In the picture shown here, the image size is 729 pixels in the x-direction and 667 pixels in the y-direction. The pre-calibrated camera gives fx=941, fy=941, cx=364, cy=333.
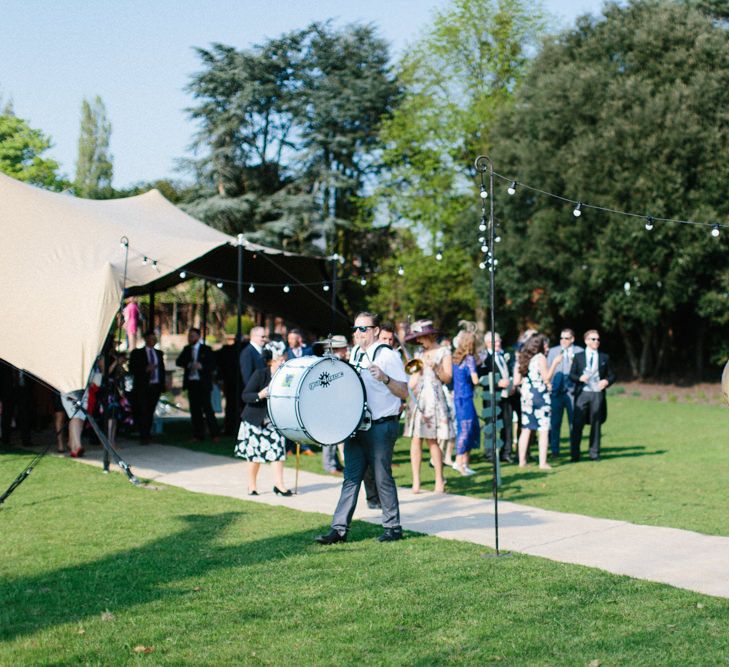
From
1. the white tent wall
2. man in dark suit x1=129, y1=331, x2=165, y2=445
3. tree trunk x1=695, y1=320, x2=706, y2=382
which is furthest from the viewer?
tree trunk x1=695, y1=320, x2=706, y2=382

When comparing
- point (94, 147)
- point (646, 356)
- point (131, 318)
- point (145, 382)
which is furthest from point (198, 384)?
point (94, 147)

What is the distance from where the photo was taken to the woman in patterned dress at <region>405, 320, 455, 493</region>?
36.6 ft

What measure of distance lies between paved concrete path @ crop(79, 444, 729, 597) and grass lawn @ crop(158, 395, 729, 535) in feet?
1.85

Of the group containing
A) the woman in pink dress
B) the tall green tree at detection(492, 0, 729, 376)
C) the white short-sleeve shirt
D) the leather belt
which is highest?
the tall green tree at detection(492, 0, 729, 376)

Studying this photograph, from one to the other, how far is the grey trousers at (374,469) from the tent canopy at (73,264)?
17.9 ft

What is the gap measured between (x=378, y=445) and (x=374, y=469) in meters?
0.22

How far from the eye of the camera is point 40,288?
1355 cm

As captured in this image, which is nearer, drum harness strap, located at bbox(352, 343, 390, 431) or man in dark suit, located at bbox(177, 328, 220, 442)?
drum harness strap, located at bbox(352, 343, 390, 431)

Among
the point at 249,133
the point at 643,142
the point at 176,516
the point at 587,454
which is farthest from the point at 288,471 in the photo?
the point at 249,133

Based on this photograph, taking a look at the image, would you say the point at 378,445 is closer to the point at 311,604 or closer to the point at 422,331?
the point at 311,604

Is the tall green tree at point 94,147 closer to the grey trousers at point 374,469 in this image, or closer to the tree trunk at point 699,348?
the tree trunk at point 699,348

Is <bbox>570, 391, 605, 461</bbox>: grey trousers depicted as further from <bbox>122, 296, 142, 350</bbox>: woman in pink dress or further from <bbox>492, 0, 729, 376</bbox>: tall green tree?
<bbox>492, 0, 729, 376</bbox>: tall green tree

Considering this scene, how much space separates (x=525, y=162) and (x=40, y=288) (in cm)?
2257

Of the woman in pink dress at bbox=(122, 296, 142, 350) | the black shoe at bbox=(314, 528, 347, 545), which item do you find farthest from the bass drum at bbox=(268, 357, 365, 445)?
the woman in pink dress at bbox=(122, 296, 142, 350)
